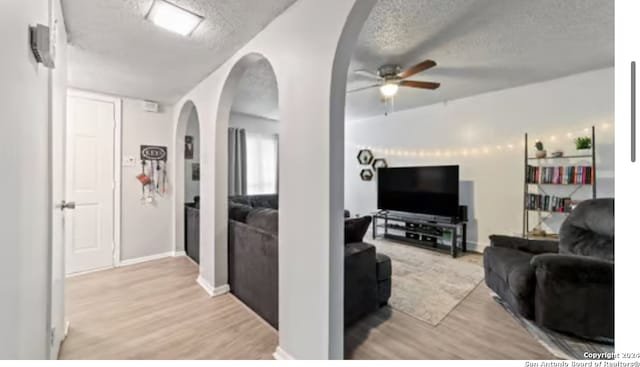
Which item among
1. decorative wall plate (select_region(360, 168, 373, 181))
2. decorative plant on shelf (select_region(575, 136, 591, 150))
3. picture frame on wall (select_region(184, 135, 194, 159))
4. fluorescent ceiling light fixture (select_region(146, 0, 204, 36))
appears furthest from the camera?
decorative wall plate (select_region(360, 168, 373, 181))

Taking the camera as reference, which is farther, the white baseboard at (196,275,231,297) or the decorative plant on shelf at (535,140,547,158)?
the decorative plant on shelf at (535,140,547,158)

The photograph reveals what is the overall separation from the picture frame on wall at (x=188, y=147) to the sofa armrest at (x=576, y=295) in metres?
4.70

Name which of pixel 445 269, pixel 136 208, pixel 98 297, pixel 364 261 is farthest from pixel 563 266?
pixel 136 208

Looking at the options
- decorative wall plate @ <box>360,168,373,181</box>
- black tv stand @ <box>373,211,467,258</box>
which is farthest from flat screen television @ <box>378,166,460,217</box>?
decorative wall plate @ <box>360,168,373,181</box>

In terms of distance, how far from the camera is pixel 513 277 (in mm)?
2068

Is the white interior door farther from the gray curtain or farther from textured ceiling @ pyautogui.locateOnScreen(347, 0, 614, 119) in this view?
textured ceiling @ pyautogui.locateOnScreen(347, 0, 614, 119)

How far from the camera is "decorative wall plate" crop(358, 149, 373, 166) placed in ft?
18.5

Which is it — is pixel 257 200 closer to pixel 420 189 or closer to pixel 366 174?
pixel 366 174

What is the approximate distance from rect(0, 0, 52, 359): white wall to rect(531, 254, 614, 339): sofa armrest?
279 cm

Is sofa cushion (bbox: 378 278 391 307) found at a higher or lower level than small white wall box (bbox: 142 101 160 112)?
lower

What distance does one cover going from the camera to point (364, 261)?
2096mm
